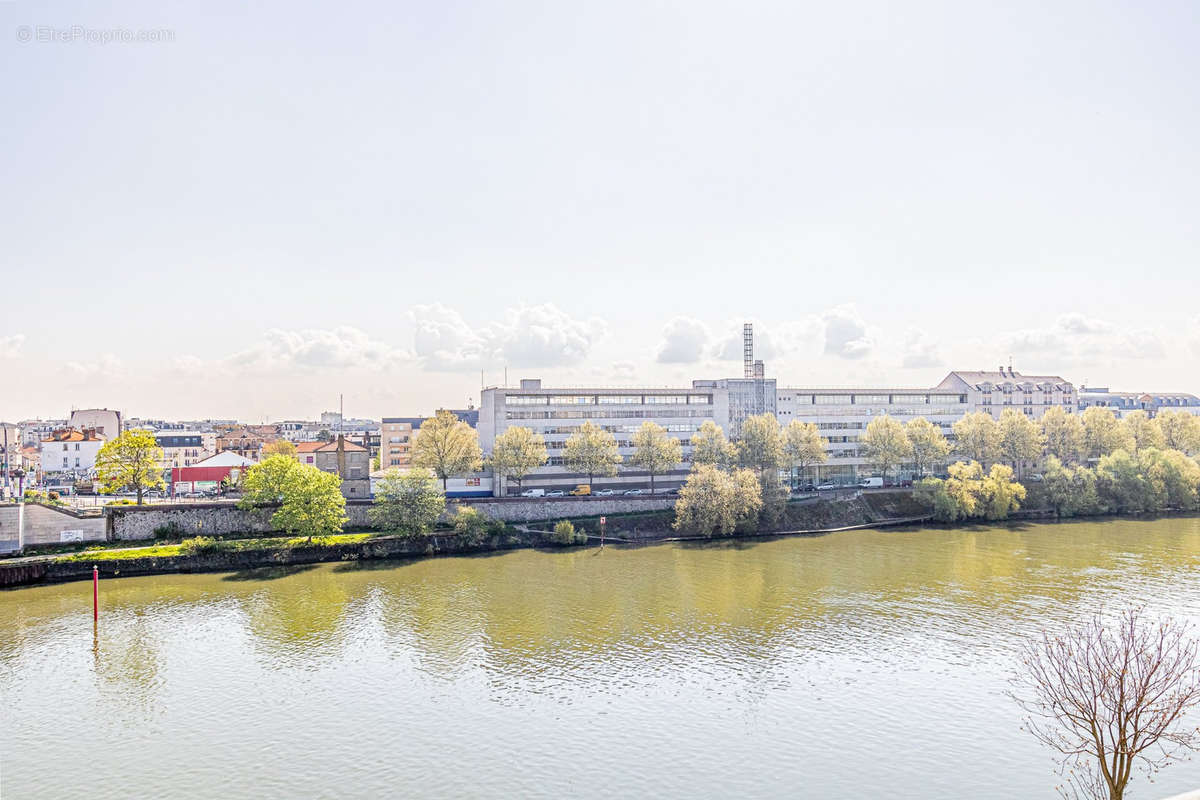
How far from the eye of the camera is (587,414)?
77.1 metres

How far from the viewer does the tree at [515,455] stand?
68.2m

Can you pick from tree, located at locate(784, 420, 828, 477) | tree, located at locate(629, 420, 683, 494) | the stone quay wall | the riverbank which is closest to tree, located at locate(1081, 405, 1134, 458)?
the riverbank

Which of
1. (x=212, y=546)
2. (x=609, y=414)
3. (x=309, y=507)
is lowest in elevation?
(x=212, y=546)

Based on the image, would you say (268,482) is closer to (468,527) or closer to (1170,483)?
(468,527)

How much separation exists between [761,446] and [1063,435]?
33.8 m

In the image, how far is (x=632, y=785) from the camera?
20.8 metres

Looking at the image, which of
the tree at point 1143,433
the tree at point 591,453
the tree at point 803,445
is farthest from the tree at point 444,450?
the tree at point 1143,433

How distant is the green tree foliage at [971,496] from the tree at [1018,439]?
11.5 metres

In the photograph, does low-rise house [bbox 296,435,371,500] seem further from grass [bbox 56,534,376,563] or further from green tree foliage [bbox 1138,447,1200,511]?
green tree foliage [bbox 1138,447,1200,511]

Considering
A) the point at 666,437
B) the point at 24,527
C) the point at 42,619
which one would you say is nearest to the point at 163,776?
the point at 42,619

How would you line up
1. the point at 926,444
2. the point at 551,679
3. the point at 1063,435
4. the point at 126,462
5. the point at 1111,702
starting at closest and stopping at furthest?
the point at 1111,702 < the point at 551,679 < the point at 126,462 < the point at 926,444 < the point at 1063,435

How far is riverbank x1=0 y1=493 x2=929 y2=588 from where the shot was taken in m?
46.5

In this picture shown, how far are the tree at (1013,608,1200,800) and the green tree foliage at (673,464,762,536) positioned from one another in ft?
92.3

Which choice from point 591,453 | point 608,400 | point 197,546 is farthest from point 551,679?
point 608,400
